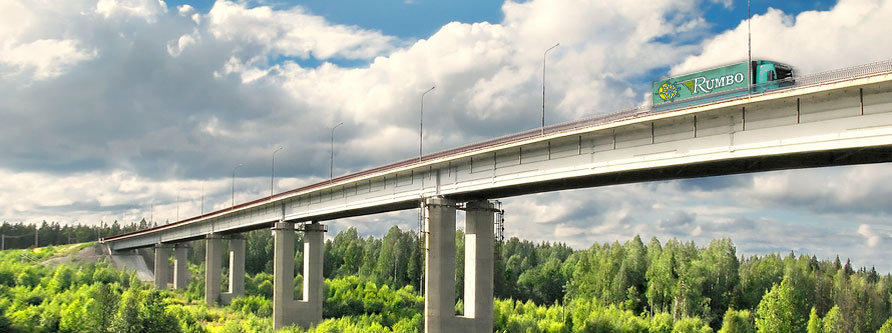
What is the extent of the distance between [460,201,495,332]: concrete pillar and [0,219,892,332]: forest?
1988 mm

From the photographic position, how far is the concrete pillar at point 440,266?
4350 centimetres

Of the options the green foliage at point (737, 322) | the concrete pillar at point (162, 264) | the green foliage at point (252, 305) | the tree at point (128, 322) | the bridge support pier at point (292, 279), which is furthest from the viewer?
the concrete pillar at point (162, 264)

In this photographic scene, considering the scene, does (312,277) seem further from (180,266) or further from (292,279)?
(180,266)

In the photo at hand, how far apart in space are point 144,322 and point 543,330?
30.5m

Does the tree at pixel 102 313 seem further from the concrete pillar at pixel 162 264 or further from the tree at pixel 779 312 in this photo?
the concrete pillar at pixel 162 264

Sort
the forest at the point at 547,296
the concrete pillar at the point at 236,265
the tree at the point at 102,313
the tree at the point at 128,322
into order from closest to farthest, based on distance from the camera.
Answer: the tree at the point at 128,322 → the tree at the point at 102,313 → the forest at the point at 547,296 → the concrete pillar at the point at 236,265

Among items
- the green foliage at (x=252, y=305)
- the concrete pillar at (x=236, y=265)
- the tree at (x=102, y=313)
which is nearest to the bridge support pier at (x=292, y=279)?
the green foliage at (x=252, y=305)

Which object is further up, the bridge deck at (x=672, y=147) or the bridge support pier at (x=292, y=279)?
the bridge deck at (x=672, y=147)

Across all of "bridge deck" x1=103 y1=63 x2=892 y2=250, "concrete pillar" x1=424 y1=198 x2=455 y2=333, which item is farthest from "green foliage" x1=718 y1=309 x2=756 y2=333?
"concrete pillar" x1=424 y1=198 x2=455 y2=333

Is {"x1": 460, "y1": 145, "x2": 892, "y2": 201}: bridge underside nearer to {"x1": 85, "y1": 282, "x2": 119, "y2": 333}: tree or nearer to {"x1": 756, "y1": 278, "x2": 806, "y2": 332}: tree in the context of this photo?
{"x1": 85, "y1": 282, "x2": 119, "y2": 333}: tree

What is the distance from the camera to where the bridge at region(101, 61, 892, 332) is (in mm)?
25688

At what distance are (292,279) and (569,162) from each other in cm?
3838

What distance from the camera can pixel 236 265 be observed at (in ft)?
294

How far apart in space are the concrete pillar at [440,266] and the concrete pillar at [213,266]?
5145 cm
